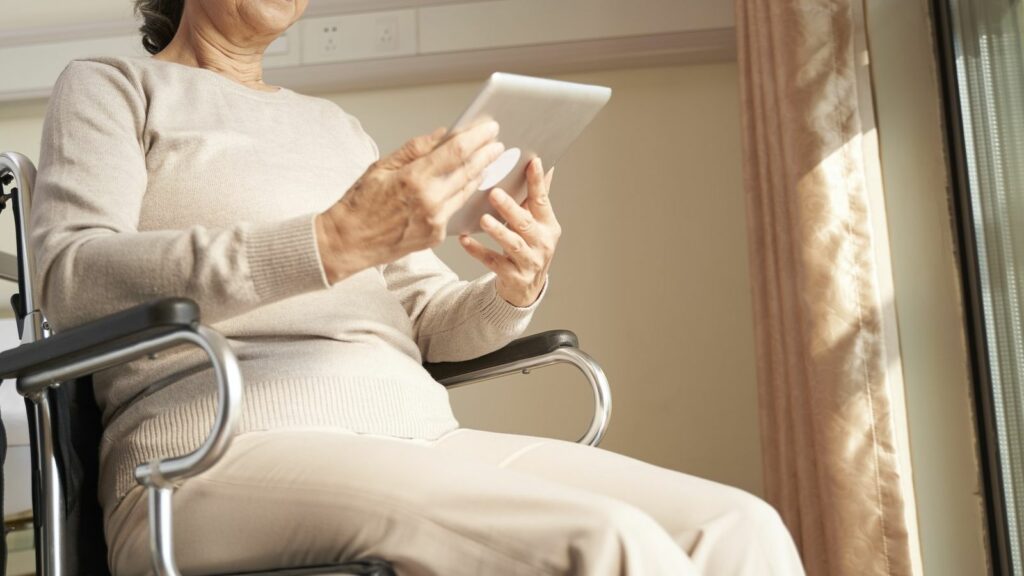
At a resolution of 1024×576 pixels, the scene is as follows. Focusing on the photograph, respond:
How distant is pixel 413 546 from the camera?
906mm

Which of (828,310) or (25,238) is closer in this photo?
(25,238)

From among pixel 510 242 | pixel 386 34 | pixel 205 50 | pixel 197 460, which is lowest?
pixel 197 460

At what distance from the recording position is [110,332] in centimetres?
91

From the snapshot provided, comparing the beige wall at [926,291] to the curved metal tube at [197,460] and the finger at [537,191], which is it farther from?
the curved metal tube at [197,460]

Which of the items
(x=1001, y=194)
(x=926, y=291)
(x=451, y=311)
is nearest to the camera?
(x=451, y=311)

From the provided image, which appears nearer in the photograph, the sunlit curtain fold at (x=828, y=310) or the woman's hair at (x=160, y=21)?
the woman's hair at (x=160, y=21)

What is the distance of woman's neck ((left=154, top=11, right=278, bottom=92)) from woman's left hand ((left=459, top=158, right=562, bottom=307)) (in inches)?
18.6

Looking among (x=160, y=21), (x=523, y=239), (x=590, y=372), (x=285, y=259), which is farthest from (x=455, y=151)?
(x=160, y=21)

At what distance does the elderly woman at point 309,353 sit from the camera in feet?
2.99

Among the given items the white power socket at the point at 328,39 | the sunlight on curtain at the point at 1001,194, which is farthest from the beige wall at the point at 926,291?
the white power socket at the point at 328,39

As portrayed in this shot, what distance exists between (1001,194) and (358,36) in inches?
72.8

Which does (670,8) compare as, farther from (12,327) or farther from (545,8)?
(12,327)

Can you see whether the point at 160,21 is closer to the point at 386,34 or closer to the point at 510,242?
the point at 510,242

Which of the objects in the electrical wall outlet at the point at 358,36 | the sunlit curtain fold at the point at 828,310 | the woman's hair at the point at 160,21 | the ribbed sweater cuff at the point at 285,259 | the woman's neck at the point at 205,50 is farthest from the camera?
the electrical wall outlet at the point at 358,36
